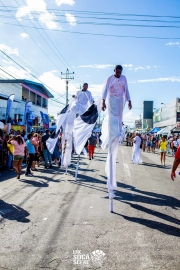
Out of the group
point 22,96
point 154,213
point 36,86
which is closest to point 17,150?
point 154,213

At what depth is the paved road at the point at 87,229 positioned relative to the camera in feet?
11.9

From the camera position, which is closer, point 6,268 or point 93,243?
point 6,268

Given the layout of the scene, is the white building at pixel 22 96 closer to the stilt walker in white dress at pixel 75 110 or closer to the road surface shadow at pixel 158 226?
the stilt walker in white dress at pixel 75 110

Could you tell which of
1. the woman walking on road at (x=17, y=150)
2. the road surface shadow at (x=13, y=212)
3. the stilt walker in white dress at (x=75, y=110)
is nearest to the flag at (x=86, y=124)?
the stilt walker in white dress at (x=75, y=110)

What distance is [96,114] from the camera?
700 cm

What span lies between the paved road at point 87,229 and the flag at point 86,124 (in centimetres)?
154

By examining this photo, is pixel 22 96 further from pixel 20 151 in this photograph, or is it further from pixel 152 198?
pixel 152 198

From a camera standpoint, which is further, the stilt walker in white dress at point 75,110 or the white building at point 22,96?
the white building at point 22,96

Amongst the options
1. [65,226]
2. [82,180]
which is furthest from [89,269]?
[82,180]

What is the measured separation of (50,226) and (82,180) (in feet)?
16.3

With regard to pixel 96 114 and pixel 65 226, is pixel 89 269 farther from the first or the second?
pixel 96 114

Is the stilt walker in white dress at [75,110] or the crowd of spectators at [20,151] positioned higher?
the stilt walker in white dress at [75,110]

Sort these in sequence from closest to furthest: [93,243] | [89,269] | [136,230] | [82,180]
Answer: [89,269] < [93,243] < [136,230] < [82,180]

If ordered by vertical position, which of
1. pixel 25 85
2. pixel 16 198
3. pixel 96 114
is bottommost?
pixel 16 198
